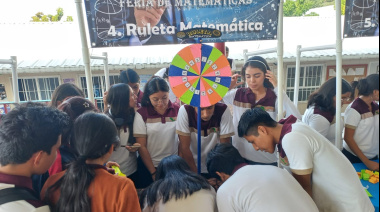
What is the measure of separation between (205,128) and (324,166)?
101 cm

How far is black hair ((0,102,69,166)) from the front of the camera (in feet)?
3.51

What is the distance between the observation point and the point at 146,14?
6.97 ft

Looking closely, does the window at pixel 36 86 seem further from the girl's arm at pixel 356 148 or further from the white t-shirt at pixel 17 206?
the girl's arm at pixel 356 148

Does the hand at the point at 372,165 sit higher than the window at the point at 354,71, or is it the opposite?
the window at the point at 354,71

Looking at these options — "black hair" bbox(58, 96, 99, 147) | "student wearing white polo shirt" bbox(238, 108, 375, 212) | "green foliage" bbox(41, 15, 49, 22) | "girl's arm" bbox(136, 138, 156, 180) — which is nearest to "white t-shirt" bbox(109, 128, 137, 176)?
"girl's arm" bbox(136, 138, 156, 180)

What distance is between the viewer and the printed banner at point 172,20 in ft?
6.81

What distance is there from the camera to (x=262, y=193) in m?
1.28

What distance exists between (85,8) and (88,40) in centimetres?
28

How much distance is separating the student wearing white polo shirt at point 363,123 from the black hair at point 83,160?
237 centimetres

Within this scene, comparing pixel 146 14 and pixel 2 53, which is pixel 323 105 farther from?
pixel 2 53

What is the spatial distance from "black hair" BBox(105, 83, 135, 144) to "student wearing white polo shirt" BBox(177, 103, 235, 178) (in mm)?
457

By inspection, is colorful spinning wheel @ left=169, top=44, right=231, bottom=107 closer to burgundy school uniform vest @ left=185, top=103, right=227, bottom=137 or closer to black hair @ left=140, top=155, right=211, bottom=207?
burgundy school uniform vest @ left=185, top=103, right=227, bottom=137

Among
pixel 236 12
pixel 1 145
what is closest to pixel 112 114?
pixel 1 145

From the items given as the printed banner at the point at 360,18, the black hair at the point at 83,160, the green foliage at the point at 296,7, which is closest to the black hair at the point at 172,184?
the black hair at the point at 83,160
